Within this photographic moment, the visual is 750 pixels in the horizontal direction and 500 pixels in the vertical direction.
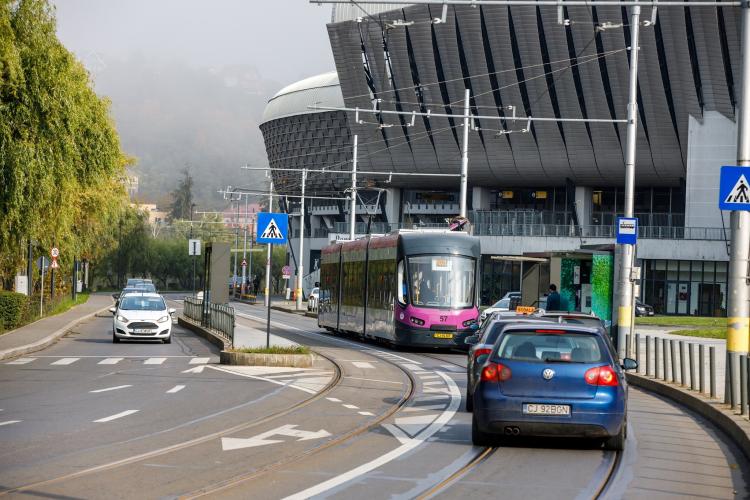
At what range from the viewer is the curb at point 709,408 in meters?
14.4

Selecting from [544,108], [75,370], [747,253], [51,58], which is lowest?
[75,370]

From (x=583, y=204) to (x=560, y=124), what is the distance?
33.4 feet

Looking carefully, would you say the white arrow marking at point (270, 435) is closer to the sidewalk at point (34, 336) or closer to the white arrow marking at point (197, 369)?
the white arrow marking at point (197, 369)

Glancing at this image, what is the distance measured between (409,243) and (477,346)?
17.8 meters

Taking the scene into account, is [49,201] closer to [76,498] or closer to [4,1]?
[4,1]

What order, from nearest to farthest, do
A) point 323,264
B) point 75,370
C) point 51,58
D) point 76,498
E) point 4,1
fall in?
point 76,498 → point 75,370 → point 4,1 → point 51,58 → point 323,264

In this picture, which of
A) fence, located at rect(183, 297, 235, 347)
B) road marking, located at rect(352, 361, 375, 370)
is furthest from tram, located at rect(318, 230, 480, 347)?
road marking, located at rect(352, 361, 375, 370)

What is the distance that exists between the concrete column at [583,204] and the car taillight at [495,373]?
7635 centimetres

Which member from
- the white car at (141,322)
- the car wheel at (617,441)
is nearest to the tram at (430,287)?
the white car at (141,322)

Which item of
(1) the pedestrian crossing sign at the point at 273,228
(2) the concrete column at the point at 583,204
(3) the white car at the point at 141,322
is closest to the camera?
(1) the pedestrian crossing sign at the point at 273,228

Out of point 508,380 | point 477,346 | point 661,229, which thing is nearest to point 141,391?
point 477,346

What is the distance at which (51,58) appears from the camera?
2936cm

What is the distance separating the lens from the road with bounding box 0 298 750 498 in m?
10.5

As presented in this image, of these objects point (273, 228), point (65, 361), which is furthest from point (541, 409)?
point (65, 361)
